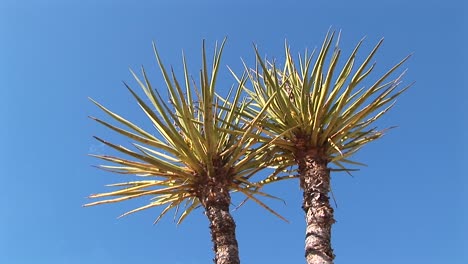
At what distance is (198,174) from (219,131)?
45 cm

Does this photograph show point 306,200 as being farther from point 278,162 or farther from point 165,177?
point 165,177

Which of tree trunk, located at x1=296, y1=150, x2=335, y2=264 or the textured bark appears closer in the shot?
tree trunk, located at x1=296, y1=150, x2=335, y2=264

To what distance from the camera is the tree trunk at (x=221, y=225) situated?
4672mm

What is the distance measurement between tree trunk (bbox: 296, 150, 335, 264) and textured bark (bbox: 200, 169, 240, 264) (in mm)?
636

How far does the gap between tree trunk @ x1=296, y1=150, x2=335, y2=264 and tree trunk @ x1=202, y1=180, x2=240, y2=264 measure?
24.9 inches

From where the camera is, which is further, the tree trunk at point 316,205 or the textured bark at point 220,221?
the textured bark at point 220,221

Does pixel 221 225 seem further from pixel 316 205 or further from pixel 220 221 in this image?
pixel 316 205

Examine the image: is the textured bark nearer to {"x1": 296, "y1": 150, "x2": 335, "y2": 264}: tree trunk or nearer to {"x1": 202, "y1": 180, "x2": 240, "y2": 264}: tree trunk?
{"x1": 202, "y1": 180, "x2": 240, "y2": 264}: tree trunk

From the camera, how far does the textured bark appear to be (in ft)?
15.4

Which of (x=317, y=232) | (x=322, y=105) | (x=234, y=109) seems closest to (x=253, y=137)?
(x=234, y=109)

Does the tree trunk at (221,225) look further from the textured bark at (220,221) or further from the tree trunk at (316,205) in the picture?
the tree trunk at (316,205)

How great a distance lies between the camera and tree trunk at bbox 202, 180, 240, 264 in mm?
4672

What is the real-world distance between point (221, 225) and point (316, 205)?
85cm

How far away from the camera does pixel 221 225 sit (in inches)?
190
